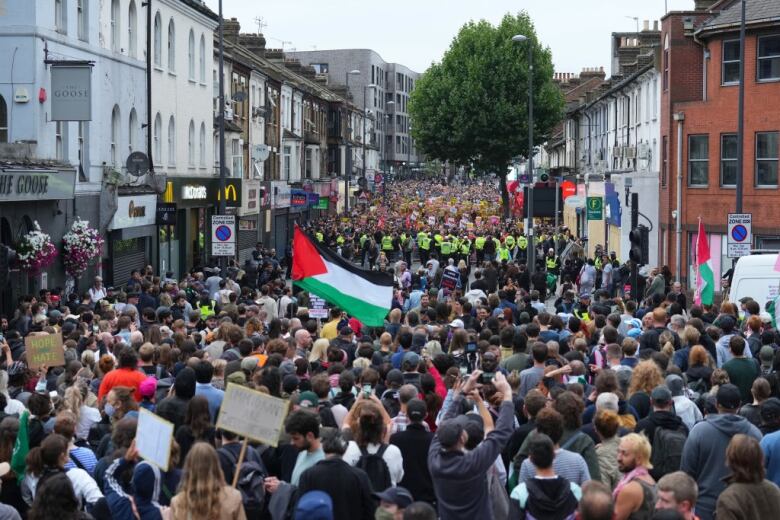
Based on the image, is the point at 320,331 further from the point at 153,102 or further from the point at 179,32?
the point at 179,32

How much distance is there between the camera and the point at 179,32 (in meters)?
39.2

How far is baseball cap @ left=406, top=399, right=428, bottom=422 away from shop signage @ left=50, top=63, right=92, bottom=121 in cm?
1897

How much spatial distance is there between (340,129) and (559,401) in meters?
74.9

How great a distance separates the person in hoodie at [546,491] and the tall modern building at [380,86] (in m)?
131

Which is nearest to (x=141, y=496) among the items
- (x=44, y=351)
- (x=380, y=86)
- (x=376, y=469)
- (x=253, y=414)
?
(x=253, y=414)

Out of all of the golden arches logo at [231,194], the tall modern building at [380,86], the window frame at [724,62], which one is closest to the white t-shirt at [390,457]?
the window frame at [724,62]

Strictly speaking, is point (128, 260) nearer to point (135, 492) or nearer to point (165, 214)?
point (165, 214)

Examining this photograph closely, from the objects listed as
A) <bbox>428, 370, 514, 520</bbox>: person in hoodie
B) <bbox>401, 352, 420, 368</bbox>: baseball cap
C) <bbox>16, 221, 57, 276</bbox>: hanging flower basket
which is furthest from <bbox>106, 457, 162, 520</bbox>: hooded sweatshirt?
<bbox>16, 221, 57, 276</bbox>: hanging flower basket

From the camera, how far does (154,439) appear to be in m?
8.07

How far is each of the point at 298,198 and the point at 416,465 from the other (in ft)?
168

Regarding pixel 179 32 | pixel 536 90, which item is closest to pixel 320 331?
pixel 179 32

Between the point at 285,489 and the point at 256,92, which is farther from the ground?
the point at 256,92

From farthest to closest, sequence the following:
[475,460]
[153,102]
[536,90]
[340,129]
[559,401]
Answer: [340,129] → [536,90] → [153,102] → [559,401] → [475,460]

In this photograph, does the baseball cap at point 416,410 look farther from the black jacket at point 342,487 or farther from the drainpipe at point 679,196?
the drainpipe at point 679,196
